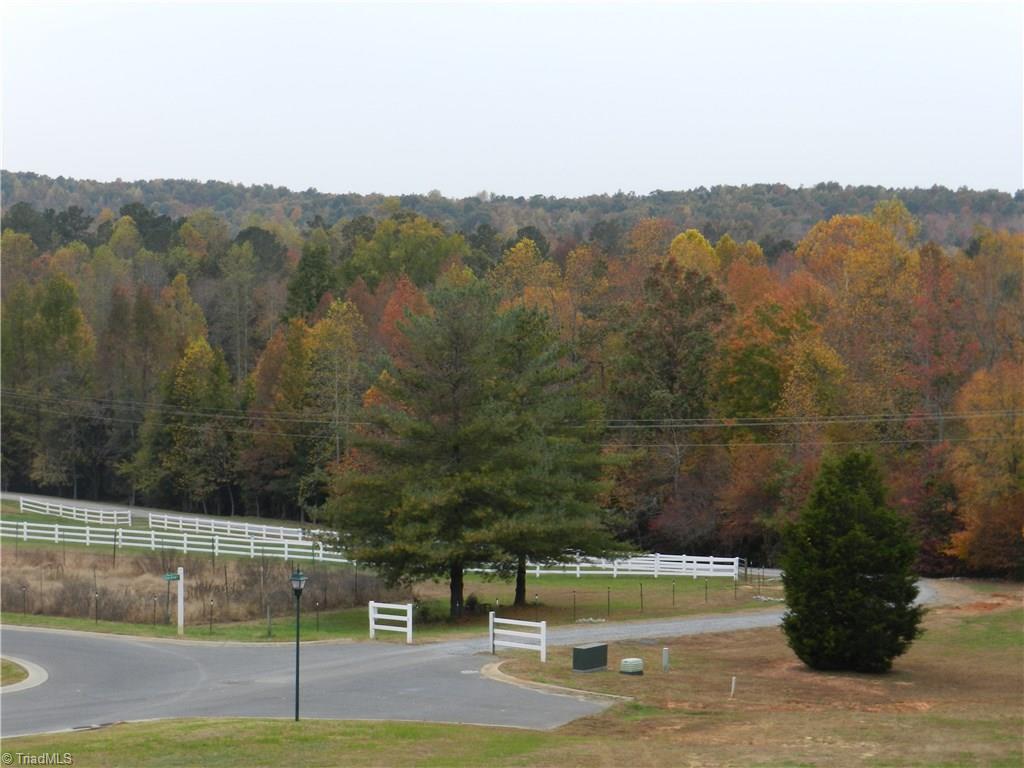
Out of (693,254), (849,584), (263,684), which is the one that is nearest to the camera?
(263,684)

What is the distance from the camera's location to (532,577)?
55.6 metres

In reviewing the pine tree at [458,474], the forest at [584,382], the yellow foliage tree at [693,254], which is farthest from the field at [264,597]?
the yellow foliage tree at [693,254]

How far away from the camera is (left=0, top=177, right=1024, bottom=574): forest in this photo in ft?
152

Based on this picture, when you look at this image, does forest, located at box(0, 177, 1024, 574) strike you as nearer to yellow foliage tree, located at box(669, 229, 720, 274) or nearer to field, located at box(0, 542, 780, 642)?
yellow foliage tree, located at box(669, 229, 720, 274)

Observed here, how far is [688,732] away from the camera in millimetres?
23531

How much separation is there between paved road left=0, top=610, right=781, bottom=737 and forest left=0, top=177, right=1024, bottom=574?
30.9ft

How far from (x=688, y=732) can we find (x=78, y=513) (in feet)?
183

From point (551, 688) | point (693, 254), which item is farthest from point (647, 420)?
point (551, 688)

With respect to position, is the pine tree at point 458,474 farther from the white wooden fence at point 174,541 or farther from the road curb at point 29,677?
the white wooden fence at point 174,541

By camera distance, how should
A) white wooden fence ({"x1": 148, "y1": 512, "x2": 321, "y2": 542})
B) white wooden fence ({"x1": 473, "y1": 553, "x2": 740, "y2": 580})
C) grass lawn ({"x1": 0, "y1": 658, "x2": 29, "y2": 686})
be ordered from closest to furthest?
grass lawn ({"x1": 0, "y1": 658, "x2": 29, "y2": 686}) → white wooden fence ({"x1": 473, "y1": 553, "x2": 740, "y2": 580}) → white wooden fence ({"x1": 148, "y1": 512, "x2": 321, "y2": 542})

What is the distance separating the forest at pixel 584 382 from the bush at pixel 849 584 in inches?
231

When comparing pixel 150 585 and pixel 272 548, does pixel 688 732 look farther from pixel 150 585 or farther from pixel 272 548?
pixel 272 548

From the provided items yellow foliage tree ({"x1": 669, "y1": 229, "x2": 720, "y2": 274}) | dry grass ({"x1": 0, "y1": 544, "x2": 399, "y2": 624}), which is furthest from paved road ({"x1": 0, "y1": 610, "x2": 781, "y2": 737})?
yellow foliage tree ({"x1": 669, "y1": 229, "x2": 720, "y2": 274})

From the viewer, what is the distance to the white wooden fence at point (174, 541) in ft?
189
